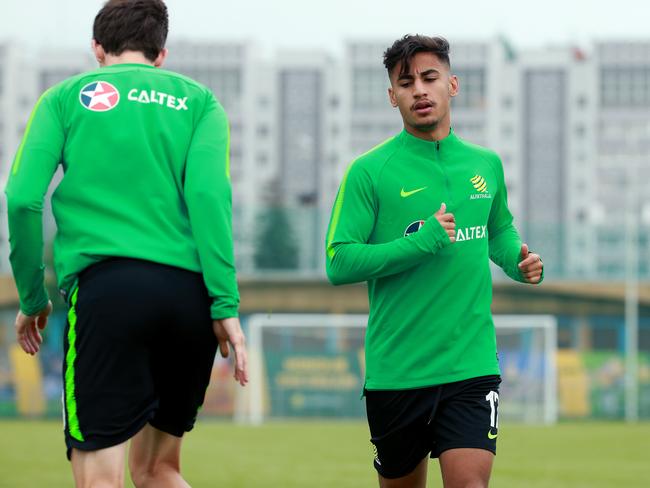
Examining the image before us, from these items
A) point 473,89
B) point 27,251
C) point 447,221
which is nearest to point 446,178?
point 447,221

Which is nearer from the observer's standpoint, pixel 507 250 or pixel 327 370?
pixel 507 250

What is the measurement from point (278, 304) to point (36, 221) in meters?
43.0

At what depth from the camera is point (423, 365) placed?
16.8ft

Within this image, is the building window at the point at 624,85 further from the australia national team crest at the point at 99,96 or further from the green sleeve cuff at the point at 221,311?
the green sleeve cuff at the point at 221,311

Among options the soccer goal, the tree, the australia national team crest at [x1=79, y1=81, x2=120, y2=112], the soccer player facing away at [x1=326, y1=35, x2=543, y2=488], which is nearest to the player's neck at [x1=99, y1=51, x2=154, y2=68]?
the australia national team crest at [x1=79, y1=81, x2=120, y2=112]

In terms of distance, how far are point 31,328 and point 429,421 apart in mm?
1661

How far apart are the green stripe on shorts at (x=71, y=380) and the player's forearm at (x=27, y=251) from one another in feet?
0.56

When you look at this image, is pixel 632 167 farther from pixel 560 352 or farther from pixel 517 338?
pixel 517 338

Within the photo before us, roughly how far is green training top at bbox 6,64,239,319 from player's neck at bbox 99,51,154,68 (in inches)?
2.0

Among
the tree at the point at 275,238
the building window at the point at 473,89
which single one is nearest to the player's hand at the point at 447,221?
the tree at the point at 275,238

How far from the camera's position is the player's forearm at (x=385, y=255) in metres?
4.96

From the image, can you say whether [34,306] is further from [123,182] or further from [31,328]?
[123,182]

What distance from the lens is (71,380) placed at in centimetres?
403

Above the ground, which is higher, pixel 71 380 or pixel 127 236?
pixel 127 236
